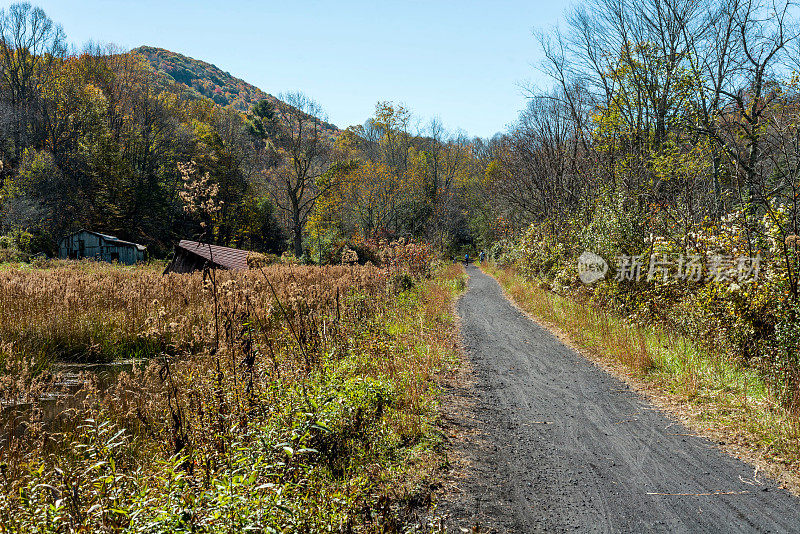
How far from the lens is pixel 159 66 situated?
121 metres

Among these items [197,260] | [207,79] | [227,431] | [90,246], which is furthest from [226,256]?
[207,79]

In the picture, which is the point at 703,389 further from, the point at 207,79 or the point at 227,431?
the point at 207,79

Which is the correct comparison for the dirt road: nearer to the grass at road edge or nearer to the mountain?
the grass at road edge

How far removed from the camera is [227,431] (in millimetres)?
3941

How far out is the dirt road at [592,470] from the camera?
143 inches

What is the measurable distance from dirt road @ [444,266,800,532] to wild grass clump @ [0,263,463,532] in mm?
658

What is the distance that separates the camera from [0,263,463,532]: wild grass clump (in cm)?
274

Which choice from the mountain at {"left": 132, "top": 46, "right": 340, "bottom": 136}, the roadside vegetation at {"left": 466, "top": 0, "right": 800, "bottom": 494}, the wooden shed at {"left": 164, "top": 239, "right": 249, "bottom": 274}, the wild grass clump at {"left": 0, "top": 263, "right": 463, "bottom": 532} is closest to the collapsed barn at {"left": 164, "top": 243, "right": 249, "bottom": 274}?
the wooden shed at {"left": 164, "top": 239, "right": 249, "bottom": 274}

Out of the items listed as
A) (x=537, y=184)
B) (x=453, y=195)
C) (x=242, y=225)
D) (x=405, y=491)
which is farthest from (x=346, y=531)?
(x=453, y=195)

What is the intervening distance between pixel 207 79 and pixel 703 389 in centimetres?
15353

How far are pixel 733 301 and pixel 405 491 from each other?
605 cm

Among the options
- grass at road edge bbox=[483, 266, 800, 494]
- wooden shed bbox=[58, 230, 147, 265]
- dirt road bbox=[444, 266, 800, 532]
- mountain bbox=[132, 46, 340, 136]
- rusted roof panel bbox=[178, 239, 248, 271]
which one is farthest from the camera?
mountain bbox=[132, 46, 340, 136]

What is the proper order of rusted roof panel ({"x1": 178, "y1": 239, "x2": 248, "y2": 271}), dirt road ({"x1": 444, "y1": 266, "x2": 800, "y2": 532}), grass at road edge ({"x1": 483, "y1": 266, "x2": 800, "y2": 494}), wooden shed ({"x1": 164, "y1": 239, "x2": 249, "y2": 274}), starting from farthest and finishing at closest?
rusted roof panel ({"x1": 178, "y1": 239, "x2": 248, "y2": 271})
wooden shed ({"x1": 164, "y1": 239, "x2": 249, "y2": 274})
grass at road edge ({"x1": 483, "y1": 266, "x2": 800, "y2": 494})
dirt road ({"x1": 444, "y1": 266, "x2": 800, "y2": 532})

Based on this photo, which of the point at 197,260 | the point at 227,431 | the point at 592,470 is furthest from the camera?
the point at 197,260
